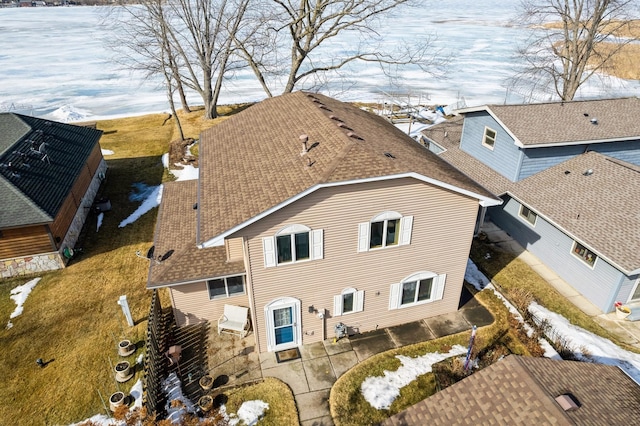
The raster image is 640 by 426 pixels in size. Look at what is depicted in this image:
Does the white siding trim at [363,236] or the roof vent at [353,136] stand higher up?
the roof vent at [353,136]

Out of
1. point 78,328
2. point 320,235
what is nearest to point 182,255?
point 320,235

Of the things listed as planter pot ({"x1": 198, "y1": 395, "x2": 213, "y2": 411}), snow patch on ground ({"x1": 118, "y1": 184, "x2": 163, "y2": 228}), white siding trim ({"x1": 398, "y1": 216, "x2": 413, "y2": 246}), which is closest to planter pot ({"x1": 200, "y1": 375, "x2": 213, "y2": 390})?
planter pot ({"x1": 198, "y1": 395, "x2": 213, "y2": 411})

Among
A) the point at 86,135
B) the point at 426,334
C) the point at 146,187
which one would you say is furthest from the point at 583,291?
the point at 86,135

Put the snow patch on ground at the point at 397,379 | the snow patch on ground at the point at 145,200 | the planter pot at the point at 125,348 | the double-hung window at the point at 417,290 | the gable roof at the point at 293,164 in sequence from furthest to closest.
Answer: the snow patch on ground at the point at 145,200
the double-hung window at the point at 417,290
the planter pot at the point at 125,348
the snow patch on ground at the point at 397,379
the gable roof at the point at 293,164

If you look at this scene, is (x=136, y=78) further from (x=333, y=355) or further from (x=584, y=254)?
(x=584, y=254)

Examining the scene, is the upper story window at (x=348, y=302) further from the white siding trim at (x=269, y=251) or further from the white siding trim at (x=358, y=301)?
the white siding trim at (x=269, y=251)

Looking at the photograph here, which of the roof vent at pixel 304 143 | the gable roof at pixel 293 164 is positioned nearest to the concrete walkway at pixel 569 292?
the gable roof at pixel 293 164
